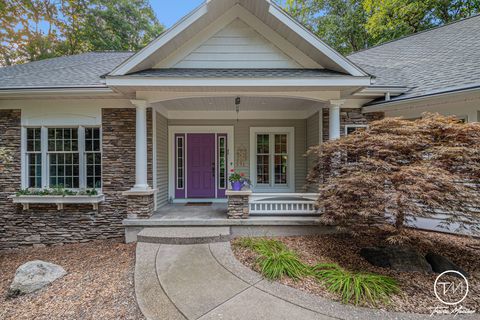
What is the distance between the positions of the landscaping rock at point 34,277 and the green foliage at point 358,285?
160 inches

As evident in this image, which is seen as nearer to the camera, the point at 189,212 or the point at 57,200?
the point at 57,200

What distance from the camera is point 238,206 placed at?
504cm

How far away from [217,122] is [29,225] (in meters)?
5.48

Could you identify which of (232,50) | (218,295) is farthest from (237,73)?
(218,295)

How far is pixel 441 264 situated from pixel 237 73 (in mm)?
4845

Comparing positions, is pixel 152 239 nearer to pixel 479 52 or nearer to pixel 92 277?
pixel 92 277

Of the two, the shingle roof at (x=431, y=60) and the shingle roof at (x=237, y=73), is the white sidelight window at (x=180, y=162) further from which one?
the shingle roof at (x=431, y=60)

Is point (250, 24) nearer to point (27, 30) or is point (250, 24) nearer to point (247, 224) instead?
point (247, 224)

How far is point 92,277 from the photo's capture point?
3748 millimetres

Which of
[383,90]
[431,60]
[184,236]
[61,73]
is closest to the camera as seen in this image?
[184,236]

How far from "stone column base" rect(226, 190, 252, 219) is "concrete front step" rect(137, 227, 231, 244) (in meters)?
0.38

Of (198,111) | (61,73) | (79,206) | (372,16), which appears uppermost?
(372,16)

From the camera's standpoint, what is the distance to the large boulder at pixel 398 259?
3.73 meters

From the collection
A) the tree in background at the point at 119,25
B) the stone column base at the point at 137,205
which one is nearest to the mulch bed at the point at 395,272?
the stone column base at the point at 137,205
